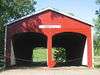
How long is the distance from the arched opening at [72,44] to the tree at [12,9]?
6.06 metres

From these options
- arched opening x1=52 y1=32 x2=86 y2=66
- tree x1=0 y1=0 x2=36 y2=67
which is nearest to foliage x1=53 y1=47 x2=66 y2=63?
arched opening x1=52 y1=32 x2=86 y2=66

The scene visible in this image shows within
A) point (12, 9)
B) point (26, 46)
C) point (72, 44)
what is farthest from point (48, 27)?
point (12, 9)

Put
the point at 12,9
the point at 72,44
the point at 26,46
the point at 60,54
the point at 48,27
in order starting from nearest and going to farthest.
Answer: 1. the point at 48,27
2. the point at 72,44
3. the point at 26,46
4. the point at 12,9
5. the point at 60,54

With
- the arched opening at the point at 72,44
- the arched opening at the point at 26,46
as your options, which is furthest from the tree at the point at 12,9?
the arched opening at the point at 72,44

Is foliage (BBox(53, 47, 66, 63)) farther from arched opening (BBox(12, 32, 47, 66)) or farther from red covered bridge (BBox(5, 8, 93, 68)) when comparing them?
red covered bridge (BBox(5, 8, 93, 68))

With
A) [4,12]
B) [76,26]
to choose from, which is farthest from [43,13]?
[4,12]

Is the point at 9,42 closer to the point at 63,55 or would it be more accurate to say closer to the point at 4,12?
the point at 4,12

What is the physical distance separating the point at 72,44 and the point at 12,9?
9.72 metres

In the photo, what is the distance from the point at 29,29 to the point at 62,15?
9.71 ft

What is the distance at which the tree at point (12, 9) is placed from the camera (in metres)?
38.6

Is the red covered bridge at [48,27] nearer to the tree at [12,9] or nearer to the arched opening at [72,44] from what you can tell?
the arched opening at [72,44]

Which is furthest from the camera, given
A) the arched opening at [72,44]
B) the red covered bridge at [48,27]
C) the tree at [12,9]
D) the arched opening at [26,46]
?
the tree at [12,9]

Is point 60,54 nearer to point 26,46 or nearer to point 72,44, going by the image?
point 26,46

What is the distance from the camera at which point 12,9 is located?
43156 mm
